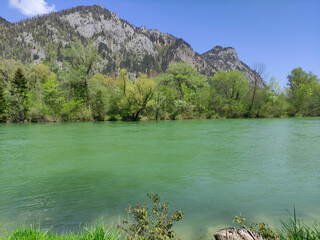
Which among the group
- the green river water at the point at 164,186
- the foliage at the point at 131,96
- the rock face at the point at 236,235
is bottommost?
the green river water at the point at 164,186

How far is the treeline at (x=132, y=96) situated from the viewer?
45.8 m

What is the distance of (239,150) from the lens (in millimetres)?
14398

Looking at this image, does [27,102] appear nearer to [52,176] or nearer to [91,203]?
[52,176]

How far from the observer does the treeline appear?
150ft

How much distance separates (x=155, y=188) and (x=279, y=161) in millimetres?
7373

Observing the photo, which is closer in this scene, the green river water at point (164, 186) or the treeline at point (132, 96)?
the green river water at point (164, 186)

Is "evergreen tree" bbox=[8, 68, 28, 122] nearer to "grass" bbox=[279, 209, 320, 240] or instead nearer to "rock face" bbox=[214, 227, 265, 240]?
"rock face" bbox=[214, 227, 265, 240]

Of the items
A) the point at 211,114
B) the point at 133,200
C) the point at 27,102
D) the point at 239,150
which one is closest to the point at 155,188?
the point at 133,200

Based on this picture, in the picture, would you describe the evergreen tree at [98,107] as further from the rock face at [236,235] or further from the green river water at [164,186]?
the rock face at [236,235]

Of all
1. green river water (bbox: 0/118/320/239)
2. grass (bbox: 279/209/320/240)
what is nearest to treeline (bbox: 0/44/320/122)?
green river water (bbox: 0/118/320/239)

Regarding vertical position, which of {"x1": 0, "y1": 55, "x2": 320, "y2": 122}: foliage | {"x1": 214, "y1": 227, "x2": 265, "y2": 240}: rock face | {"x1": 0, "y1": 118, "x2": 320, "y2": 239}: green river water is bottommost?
{"x1": 0, "y1": 118, "x2": 320, "y2": 239}: green river water

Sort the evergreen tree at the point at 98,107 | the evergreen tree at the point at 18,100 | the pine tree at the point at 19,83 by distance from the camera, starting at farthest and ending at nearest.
A: the evergreen tree at the point at 98,107 → the pine tree at the point at 19,83 → the evergreen tree at the point at 18,100

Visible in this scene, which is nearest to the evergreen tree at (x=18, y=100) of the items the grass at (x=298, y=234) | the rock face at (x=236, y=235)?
the rock face at (x=236, y=235)

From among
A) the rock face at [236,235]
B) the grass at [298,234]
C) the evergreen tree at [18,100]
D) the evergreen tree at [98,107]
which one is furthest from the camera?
the evergreen tree at [98,107]
